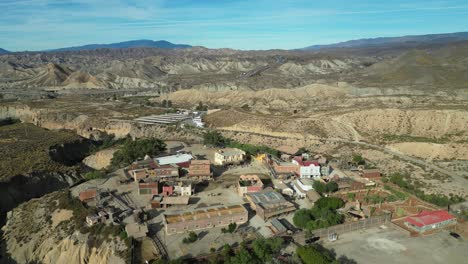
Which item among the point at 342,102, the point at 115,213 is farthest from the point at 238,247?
the point at 342,102

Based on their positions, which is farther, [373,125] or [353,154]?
[373,125]

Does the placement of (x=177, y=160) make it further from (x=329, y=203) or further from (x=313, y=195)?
(x=329, y=203)

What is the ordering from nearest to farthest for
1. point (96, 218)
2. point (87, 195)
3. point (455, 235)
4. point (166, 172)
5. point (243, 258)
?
point (243, 258)
point (455, 235)
point (96, 218)
point (87, 195)
point (166, 172)

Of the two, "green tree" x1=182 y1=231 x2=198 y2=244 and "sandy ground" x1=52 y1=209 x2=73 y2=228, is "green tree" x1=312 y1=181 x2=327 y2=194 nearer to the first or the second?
"green tree" x1=182 y1=231 x2=198 y2=244

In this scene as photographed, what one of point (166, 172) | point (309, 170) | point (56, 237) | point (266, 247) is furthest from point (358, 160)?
point (56, 237)

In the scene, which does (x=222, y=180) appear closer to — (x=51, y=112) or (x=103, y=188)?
(x=103, y=188)
